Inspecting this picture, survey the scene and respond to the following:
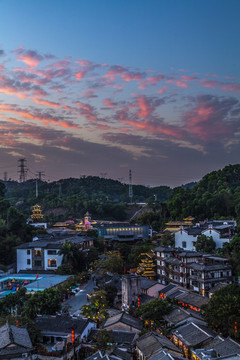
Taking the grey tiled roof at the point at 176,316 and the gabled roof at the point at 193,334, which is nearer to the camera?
the gabled roof at the point at 193,334

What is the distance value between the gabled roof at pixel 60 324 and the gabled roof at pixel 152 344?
259 centimetres

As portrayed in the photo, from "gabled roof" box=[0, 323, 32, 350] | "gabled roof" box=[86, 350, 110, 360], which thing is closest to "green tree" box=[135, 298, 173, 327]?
"gabled roof" box=[86, 350, 110, 360]

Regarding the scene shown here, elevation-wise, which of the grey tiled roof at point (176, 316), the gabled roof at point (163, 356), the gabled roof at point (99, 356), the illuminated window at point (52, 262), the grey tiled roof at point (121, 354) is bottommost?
the grey tiled roof at point (121, 354)

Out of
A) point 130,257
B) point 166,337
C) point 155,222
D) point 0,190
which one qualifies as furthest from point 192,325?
point 0,190

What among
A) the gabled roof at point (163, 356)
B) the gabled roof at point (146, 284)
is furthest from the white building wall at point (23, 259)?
the gabled roof at point (163, 356)

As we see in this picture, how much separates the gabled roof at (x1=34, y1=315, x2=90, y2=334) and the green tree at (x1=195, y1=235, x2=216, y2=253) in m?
13.0

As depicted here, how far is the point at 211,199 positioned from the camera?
127 feet

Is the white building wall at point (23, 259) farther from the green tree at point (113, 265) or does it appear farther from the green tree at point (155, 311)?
the green tree at point (155, 311)

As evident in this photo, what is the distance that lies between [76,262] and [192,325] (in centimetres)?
1509

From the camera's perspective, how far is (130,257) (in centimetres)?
2962

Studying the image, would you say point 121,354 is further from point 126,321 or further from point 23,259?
point 23,259

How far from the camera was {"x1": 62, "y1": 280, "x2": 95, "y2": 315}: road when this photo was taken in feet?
63.8

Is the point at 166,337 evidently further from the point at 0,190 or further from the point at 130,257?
the point at 0,190

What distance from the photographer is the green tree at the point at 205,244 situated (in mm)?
26478
